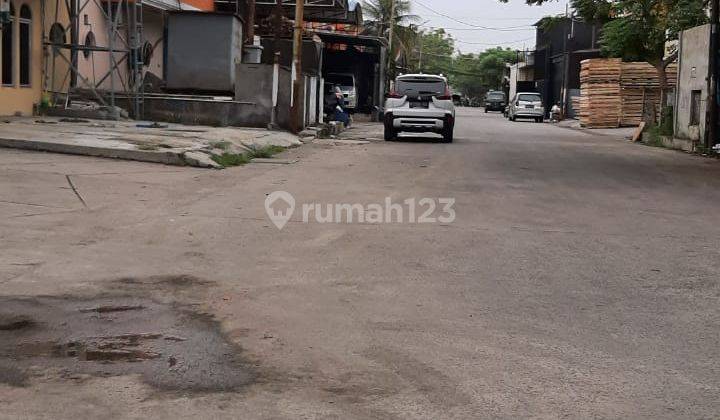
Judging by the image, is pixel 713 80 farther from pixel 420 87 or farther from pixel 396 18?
pixel 396 18

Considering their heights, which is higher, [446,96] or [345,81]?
[345,81]

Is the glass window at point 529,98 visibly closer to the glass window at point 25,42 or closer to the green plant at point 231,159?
the glass window at point 25,42

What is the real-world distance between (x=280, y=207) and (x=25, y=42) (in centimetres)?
1339

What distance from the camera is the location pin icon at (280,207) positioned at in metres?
10.1

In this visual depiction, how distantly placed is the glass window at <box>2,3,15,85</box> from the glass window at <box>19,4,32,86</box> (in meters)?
0.50

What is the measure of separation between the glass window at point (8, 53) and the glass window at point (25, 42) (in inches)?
19.5

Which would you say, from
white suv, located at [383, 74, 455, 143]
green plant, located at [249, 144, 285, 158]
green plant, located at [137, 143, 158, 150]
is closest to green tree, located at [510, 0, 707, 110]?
white suv, located at [383, 74, 455, 143]

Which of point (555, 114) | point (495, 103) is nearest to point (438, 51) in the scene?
point (495, 103)

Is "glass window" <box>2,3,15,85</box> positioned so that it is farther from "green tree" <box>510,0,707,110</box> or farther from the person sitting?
the person sitting

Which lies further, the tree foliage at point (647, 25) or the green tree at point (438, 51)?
the green tree at point (438, 51)

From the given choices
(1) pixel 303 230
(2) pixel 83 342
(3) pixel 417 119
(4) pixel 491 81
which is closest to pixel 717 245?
(1) pixel 303 230

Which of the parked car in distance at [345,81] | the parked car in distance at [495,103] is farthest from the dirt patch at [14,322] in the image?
the parked car in distance at [495,103]

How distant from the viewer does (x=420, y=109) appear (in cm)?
2514

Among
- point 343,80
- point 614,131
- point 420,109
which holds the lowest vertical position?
point 614,131
